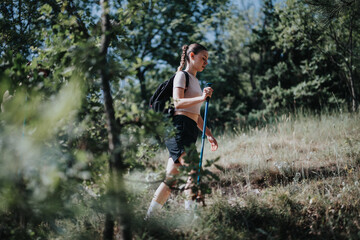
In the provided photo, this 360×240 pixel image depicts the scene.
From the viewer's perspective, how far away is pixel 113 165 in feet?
5.79

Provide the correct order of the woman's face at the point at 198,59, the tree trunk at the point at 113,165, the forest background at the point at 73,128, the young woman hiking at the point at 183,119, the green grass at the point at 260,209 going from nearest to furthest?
the forest background at the point at 73,128
the tree trunk at the point at 113,165
the green grass at the point at 260,209
the young woman hiking at the point at 183,119
the woman's face at the point at 198,59

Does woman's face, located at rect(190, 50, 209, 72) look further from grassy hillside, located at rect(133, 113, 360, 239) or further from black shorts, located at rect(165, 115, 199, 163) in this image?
grassy hillside, located at rect(133, 113, 360, 239)

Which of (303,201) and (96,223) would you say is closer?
(96,223)

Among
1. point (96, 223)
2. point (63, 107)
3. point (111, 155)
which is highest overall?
point (63, 107)

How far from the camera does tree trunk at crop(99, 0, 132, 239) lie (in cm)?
173

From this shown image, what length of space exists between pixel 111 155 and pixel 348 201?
260 centimetres

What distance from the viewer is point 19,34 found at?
3529mm

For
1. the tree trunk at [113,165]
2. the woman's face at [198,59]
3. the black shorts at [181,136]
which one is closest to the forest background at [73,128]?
the tree trunk at [113,165]

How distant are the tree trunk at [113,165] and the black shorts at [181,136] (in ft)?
2.75

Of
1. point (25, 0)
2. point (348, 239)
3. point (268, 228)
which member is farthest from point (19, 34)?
point (348, 239)

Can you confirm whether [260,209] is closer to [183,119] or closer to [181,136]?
[181,136]

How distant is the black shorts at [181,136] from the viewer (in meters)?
2.58

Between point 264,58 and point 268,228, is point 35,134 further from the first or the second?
point 264,58

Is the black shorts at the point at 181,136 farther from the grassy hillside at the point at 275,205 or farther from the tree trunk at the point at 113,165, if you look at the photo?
the tree trunk at the point at 113,165
